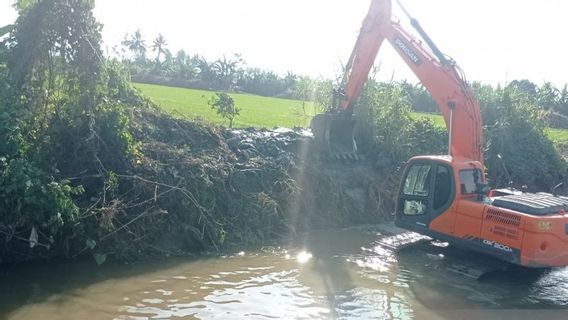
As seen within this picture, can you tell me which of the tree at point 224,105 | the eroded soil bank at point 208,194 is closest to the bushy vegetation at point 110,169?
the eroded soil bank at point 208,194

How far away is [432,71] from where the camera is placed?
11.4 m

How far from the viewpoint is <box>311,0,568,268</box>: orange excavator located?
8.84 m

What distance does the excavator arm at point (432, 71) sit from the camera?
10945 millimetres

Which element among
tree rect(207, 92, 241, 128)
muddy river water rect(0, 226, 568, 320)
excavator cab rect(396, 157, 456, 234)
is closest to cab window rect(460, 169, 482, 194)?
excavator cab rect(396, 157, 456, 234)

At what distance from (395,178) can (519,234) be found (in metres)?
5.68

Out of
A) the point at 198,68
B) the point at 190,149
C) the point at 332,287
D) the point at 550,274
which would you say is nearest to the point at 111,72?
the point at 190,149

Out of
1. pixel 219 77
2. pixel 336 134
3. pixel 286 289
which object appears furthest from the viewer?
pixel 219 77

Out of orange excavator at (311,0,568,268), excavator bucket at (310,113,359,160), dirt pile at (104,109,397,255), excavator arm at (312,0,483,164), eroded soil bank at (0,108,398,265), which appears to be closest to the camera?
orange excavator at (311,0,568,268)

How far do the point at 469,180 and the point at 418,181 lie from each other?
906 millimetres

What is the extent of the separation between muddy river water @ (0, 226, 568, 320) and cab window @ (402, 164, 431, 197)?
44.2 inches

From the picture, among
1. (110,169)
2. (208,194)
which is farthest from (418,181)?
(110,169)

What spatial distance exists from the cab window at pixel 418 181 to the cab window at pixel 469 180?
23.9 inches

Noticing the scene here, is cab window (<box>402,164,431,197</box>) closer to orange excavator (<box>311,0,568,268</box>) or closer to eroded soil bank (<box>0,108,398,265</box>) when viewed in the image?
orange excavator (<box>311,0,568,268</box>)

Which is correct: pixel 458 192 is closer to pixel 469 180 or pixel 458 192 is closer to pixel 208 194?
pixel 469 180
